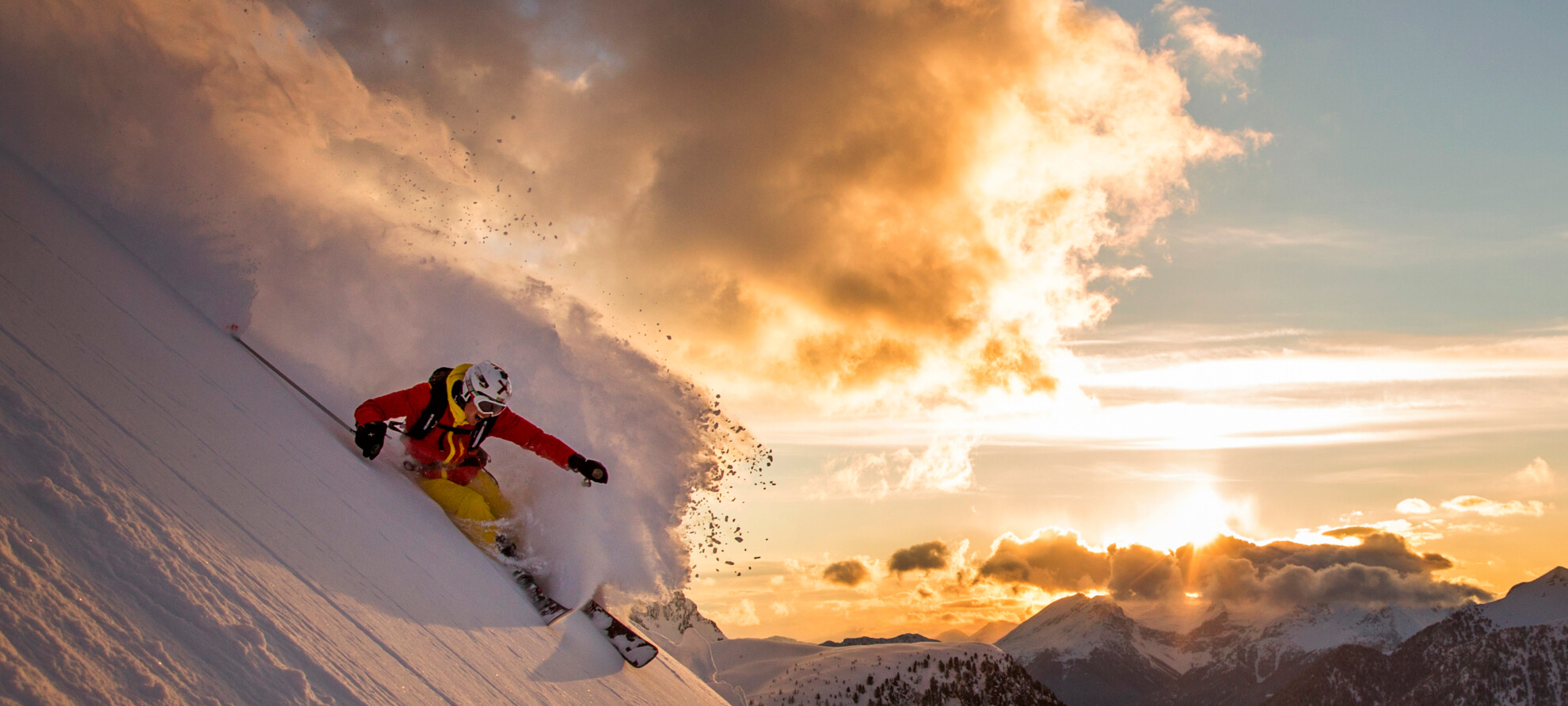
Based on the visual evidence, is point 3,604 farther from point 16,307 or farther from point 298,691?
point 16,307

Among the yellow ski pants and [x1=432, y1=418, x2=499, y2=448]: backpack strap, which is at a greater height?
[x1=432, y1=418, x2=499, y2=448]: backpack strap

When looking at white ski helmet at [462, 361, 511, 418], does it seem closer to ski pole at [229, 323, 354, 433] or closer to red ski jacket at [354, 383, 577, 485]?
red ski jacket at [354, 383, 577, 485]

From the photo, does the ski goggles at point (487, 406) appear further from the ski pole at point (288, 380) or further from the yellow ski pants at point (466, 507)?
the ski pole at point (288, 380)

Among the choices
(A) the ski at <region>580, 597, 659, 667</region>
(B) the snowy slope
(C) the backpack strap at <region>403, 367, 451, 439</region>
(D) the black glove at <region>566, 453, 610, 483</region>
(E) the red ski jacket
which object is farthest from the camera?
(D) the black glove at <region>566, 453, 610, 483</region>

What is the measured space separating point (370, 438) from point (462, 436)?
1.38m

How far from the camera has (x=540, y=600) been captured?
880 centimetres

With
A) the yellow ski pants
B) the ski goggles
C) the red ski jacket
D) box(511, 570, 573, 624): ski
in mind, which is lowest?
box(511, 570, 573, 624): ski

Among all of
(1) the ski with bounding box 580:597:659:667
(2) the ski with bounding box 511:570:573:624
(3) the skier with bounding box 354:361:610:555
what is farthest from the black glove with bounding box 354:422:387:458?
(1) the ski with bounding box 580:597:659:667

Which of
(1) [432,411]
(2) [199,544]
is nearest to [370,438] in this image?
(1) [432,411]

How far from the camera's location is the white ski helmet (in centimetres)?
1020

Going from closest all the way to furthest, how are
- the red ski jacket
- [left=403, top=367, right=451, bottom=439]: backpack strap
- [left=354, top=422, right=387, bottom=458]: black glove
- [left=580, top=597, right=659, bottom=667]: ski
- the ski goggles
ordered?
[left=354, top=422, right=387, bottom=458]: black glove → [left=580, top=597, right=659, bottom=667]: ski → the red ski jacket → [left=403, top=367, right=451, bottom=439]: backpack strap → the ski goggles

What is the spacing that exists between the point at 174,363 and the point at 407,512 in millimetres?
2267

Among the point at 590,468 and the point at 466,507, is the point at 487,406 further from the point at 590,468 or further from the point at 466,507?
the point at 590,468

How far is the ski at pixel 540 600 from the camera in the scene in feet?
28.1
